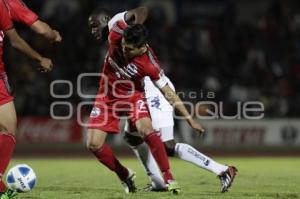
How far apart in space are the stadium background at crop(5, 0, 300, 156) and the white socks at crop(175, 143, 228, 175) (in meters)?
7.80

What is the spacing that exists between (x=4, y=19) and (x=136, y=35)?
1.49 metres

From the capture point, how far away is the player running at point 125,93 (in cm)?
763

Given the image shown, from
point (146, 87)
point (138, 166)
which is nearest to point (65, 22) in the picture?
point (138, 166)

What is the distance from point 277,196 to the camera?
753 cm

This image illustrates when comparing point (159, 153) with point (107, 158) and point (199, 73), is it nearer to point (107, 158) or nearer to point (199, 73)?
point (107, 158)

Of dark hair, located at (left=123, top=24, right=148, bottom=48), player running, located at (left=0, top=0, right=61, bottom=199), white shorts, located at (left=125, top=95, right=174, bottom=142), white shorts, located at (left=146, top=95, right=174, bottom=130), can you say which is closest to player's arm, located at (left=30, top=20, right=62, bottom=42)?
player running, located at (left=0, top=0, right=61, bottom=199)

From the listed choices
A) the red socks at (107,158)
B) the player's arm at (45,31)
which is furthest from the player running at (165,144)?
the player's arm at (45,31)

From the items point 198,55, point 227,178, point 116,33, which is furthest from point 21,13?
point 198,55

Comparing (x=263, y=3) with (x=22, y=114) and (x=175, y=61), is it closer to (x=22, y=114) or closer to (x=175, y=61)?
(x=175, y=61)

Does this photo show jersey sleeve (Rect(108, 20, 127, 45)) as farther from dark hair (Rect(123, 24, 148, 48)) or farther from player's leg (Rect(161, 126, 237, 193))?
player's leg (Rect(161, 126, 237, 193))

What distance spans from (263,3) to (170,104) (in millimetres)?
13706

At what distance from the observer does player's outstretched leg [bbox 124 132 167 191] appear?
26.7 ft

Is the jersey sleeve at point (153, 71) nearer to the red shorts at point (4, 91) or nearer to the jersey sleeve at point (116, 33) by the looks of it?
the jersey sleeve at point (116, 33)

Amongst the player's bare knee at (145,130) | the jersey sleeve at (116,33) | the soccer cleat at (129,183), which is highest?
the jersey sleeve at (116,33)
